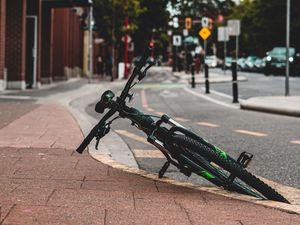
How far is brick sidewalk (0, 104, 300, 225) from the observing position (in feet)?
13.6

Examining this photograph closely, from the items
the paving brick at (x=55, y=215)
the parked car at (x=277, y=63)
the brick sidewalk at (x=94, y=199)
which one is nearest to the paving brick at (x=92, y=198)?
the brick sidewalk at (x=94, y=199)

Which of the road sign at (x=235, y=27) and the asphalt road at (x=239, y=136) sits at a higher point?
the road sign at (x=235, y=27)

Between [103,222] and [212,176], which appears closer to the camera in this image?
[103,222]

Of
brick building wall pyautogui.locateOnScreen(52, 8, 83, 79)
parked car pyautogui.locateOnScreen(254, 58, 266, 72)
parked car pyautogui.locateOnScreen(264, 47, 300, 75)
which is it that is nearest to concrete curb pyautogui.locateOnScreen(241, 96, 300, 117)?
brick building wall pyautogui.locateOnScreen(52, 8, 83, 79)

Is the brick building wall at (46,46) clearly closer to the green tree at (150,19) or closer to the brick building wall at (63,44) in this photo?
the brick building wall at (63,44)

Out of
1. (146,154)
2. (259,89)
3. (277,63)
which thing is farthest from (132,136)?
(277,63)

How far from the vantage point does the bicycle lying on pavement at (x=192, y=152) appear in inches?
200

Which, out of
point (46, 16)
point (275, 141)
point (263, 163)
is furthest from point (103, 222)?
point (46, 16)

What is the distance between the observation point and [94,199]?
4.68 m

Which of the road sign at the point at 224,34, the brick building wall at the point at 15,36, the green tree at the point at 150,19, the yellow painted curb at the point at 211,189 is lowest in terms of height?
the yellow painted curb at the point at 211,189

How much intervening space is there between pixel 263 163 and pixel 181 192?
2.26 m

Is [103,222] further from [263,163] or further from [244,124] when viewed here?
[244,124]

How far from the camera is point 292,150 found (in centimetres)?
820

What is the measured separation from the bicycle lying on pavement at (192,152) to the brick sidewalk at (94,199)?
202 millimetres
